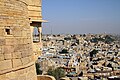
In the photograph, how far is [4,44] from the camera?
4.50m

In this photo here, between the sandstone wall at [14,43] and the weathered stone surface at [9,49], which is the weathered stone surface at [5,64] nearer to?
the sandstone wall at [14,43]

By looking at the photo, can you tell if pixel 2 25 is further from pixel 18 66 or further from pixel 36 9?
pixel 36 9

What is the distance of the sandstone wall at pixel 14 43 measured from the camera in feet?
14.7

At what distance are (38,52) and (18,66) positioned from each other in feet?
7.03

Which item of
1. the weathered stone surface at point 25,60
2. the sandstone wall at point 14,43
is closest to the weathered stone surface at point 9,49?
the sandstone wall at point 14,43

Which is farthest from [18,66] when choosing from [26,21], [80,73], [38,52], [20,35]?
[80,73]

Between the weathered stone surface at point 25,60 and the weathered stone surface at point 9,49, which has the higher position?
the weathered stone surface at point 9,49

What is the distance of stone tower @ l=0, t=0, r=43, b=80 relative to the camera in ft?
14.7

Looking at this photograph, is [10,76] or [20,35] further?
[20,35]

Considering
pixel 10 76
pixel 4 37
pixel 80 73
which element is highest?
pixel 4 37

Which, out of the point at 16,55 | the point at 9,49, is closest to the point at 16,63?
the point at 16,55

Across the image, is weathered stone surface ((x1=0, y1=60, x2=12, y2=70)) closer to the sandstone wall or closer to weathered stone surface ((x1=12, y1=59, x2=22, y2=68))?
the sandstone wall

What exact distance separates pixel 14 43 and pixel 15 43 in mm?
34

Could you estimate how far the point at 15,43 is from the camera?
15.6 feet
